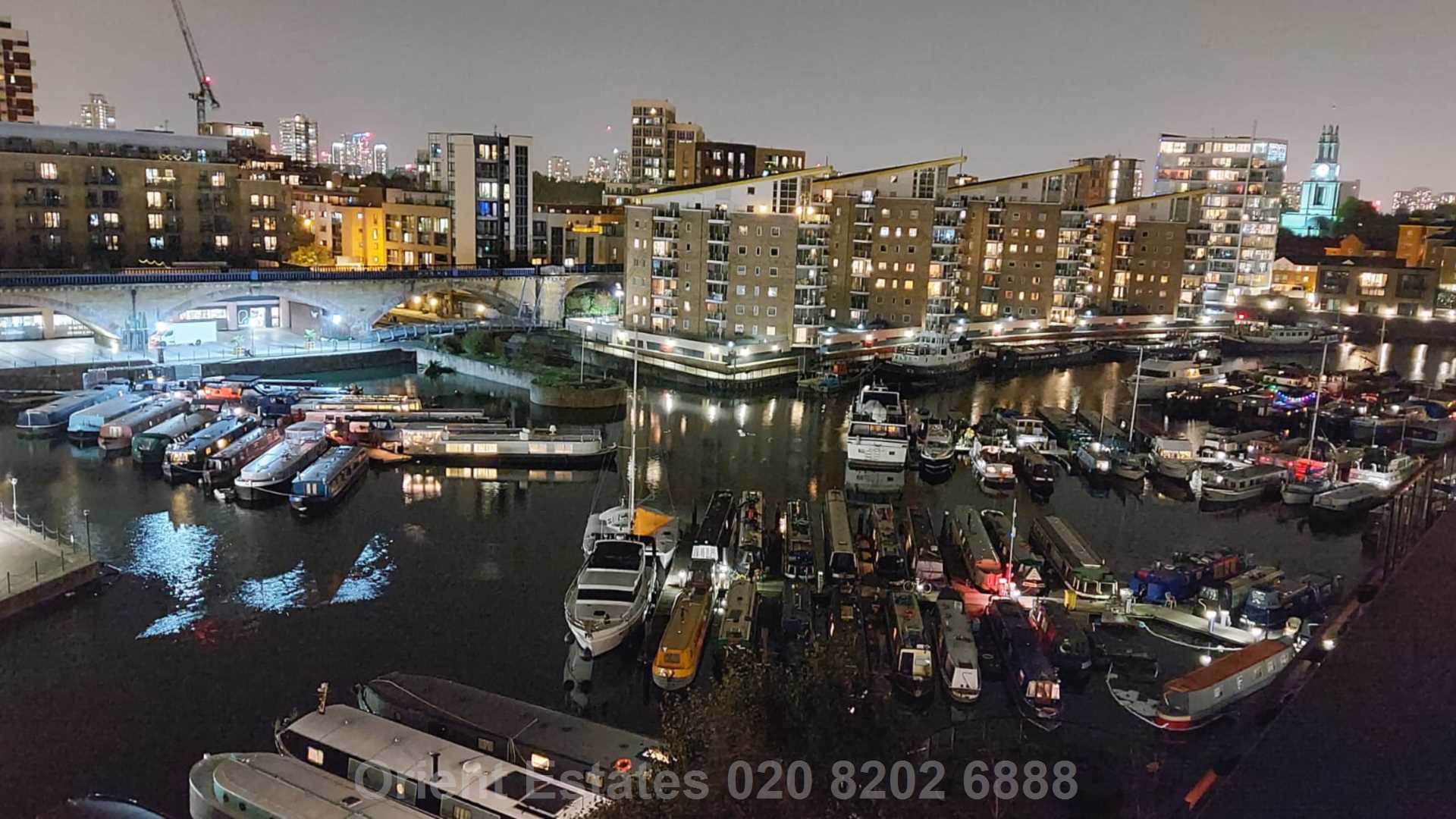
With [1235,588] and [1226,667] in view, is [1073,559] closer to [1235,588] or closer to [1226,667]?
[1235,588]

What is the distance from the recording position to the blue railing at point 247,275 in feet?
74.1

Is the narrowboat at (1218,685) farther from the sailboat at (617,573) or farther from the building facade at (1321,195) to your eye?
the building facade at (1321,195)

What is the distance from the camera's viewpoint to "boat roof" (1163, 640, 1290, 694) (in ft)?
27.7

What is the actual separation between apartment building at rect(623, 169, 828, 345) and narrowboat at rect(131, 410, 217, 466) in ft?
41.6

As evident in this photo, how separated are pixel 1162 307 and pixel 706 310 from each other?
19703 millimetres

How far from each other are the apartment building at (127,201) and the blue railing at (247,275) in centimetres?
163

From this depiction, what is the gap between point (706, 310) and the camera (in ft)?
86.9

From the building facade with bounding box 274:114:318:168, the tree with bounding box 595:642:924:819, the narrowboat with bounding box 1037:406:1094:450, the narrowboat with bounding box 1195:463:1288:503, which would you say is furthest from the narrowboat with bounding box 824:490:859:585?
the building facade with bounding box 274:114:318:168

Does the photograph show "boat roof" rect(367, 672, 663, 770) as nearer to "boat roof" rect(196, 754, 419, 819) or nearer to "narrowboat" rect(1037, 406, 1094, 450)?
"boat roof" rect(196, 754, 419, 819)

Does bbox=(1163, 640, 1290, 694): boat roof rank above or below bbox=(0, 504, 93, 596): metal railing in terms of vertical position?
above

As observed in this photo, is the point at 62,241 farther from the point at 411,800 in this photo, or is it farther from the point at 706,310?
the point at 411,800

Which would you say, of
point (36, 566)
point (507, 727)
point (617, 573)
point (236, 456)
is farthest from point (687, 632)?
point (236, 456)

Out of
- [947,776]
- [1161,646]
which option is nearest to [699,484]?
[1161,646]

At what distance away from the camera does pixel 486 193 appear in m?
33.9
